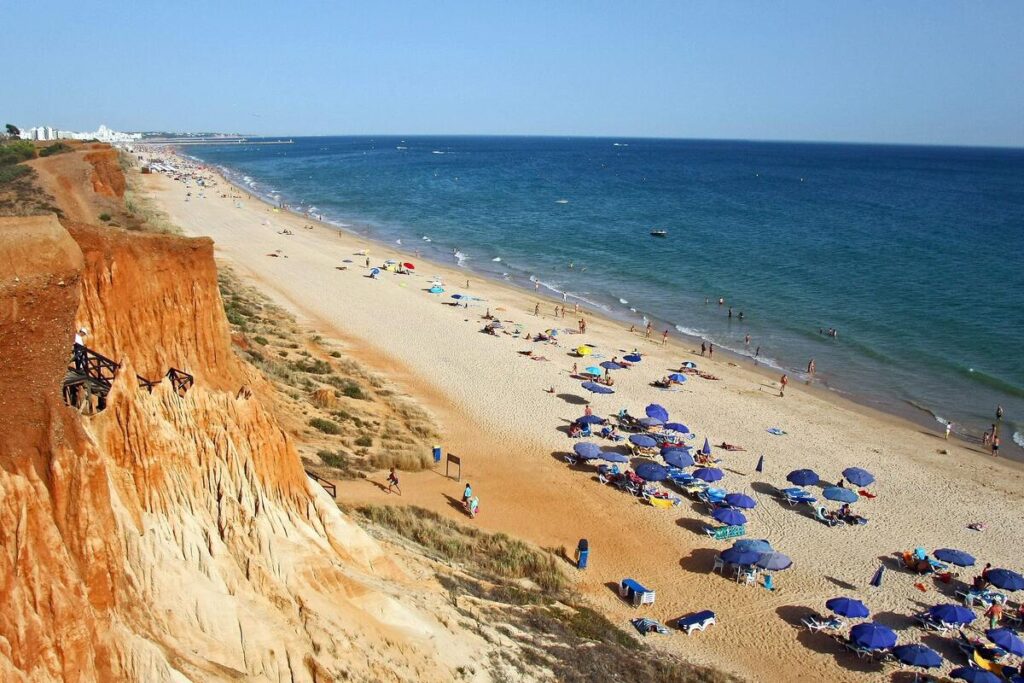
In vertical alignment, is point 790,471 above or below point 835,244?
below

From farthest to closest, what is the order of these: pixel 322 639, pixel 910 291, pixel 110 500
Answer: pixel 910 291 < pixel 322 639 < pixel 110 500

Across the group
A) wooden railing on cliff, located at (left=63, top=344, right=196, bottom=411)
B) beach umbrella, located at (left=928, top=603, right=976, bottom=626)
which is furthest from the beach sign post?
beach umbrella, located at (left=928, top=603, right=976, bottom=626)

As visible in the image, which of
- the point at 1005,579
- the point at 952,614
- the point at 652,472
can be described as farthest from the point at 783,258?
the point at 952,614

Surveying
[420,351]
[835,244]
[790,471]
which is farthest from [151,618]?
[835,244]

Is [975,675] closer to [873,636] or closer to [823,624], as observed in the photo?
[873,636]

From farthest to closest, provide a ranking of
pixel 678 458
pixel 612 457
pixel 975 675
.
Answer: pixel 612 457 → pixel 678 458 → pixel 975 675

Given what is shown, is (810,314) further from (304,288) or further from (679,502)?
(304,288)

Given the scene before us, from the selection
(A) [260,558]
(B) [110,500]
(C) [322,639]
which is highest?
(B) [110,500]
